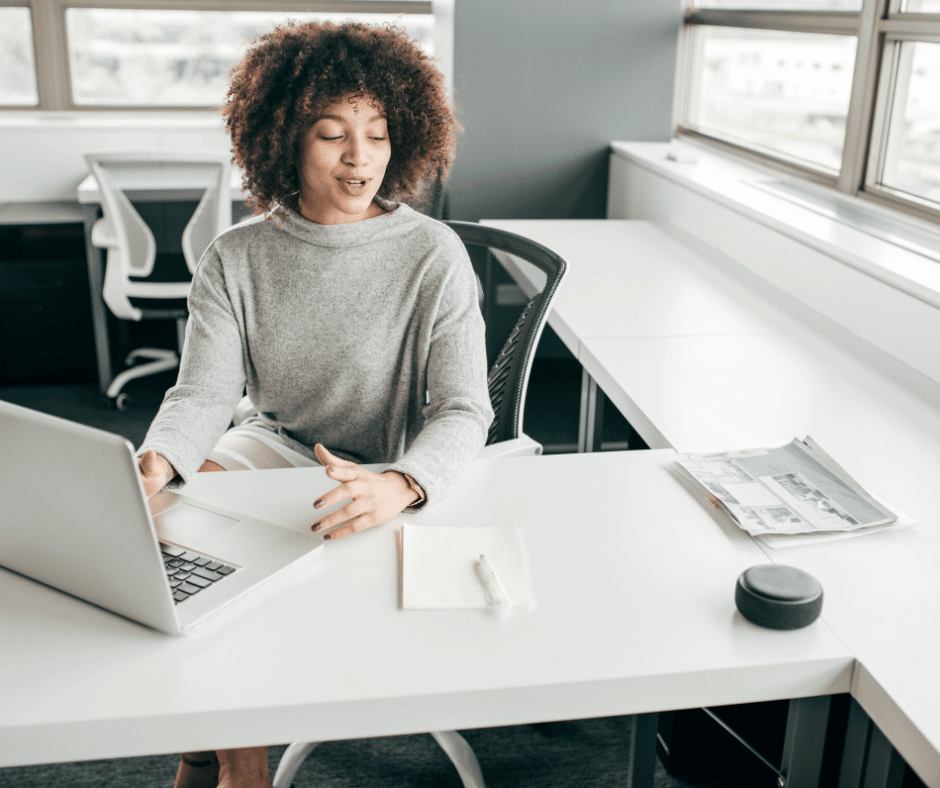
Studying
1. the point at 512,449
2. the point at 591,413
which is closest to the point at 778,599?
the point at 512,449

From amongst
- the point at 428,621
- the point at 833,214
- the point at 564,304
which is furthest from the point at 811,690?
the point at 833,214

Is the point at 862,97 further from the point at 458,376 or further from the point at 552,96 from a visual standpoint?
the point at 458,376

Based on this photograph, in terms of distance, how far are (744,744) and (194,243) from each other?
8.18 ft

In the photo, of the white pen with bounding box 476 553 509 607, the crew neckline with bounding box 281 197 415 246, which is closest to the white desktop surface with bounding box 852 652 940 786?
the white pen with bounding box 476 553 509 607

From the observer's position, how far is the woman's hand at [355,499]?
1050mm

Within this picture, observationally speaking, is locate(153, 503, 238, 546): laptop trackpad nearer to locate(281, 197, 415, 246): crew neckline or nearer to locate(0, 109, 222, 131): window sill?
locate(281, 197, 415, 246): crew neckline

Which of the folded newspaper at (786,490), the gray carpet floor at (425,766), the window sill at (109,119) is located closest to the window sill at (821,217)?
the folded newspaper at (786,490)

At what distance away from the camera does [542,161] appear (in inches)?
132

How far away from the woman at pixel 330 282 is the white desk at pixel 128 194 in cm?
181

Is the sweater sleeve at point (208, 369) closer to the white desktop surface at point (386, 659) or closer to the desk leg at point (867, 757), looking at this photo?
the white desktop surface at point (386, 659)

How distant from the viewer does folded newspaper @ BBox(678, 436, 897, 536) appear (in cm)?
111

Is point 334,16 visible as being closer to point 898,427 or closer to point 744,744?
point 898,427

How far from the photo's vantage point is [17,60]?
12.9 feet

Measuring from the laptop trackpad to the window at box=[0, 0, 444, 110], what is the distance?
3.15 metres
